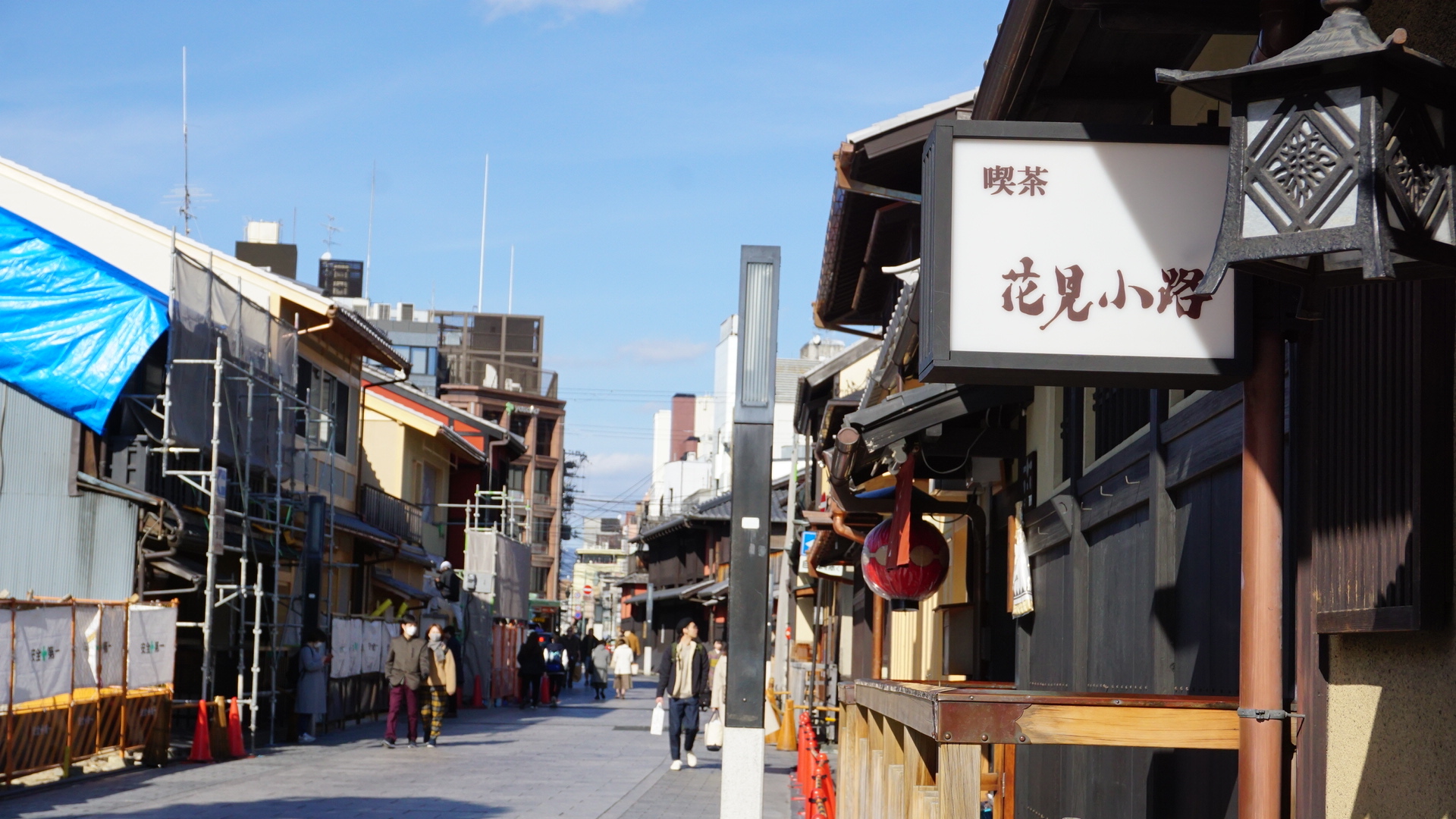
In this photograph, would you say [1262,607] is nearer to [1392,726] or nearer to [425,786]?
[1392,726]

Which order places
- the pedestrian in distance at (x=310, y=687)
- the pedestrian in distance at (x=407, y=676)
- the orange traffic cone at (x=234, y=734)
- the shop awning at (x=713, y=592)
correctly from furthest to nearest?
the shop awning at (x=713, y=592), the pedestrian in distance at (x=310, y=687), the pedestrian in distance at (x=407, y=676), the orange traffic cone at (x=234, y=734)

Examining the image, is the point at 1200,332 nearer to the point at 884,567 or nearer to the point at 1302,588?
the point at 1302,588

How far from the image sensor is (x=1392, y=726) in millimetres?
4121

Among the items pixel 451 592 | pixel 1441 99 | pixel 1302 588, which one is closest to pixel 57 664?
pixel 1302 588

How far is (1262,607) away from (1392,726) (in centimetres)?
48

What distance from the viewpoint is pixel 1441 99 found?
147 inches

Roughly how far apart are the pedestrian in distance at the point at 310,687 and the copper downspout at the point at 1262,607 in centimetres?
2174

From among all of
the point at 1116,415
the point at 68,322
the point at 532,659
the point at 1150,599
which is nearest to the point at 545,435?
the point at 532,659

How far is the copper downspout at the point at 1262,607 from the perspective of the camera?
14.5 ft

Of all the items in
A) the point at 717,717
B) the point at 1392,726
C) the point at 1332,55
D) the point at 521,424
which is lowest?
the point at 717,717

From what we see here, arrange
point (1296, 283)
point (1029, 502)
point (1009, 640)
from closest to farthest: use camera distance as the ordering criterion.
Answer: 1. point (1296, 283)
2. point (1029, 502)
3. point (1009, 640)

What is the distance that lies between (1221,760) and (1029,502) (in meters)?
5.38

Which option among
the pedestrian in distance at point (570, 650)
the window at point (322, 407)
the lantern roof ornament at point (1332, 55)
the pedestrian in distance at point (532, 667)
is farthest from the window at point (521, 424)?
the lantern roof ornament at point (1332, 55)

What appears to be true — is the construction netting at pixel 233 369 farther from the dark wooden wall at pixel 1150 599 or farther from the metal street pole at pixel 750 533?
the dark wooden wall at pixel 1150 599
